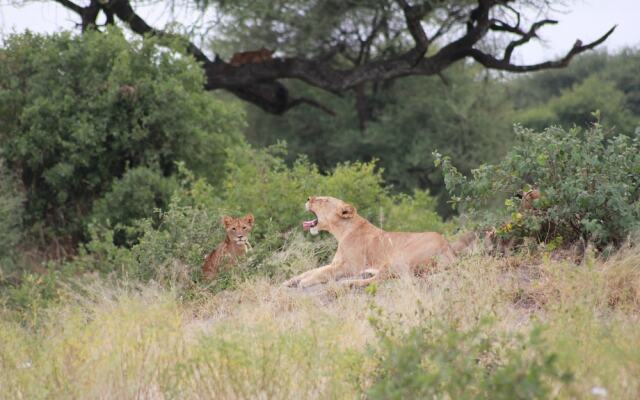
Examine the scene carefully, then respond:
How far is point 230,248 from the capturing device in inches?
394

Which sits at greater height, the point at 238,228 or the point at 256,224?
the point at 238,228

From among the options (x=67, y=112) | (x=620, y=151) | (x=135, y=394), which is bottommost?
(x=135, y=394)

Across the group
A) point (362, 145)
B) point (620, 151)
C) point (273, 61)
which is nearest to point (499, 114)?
point (362, 145)

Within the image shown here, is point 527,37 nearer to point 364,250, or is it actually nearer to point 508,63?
point 508,63

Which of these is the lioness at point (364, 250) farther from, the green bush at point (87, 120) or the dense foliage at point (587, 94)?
the dense foliage at point (587, 94)

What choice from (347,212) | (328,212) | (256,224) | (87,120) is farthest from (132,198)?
(347,212)

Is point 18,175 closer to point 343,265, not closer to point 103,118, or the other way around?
point 103,118

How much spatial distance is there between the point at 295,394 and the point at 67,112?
38.6 feet

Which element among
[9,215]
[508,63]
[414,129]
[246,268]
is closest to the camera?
[246,268]

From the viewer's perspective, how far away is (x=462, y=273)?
26.1 ft

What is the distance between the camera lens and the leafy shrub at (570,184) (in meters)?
8.80

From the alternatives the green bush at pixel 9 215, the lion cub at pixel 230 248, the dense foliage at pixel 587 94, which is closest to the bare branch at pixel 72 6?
the green bush at pixel 9 215

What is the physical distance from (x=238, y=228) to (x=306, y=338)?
406 centimetres

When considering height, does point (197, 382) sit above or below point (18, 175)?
below
